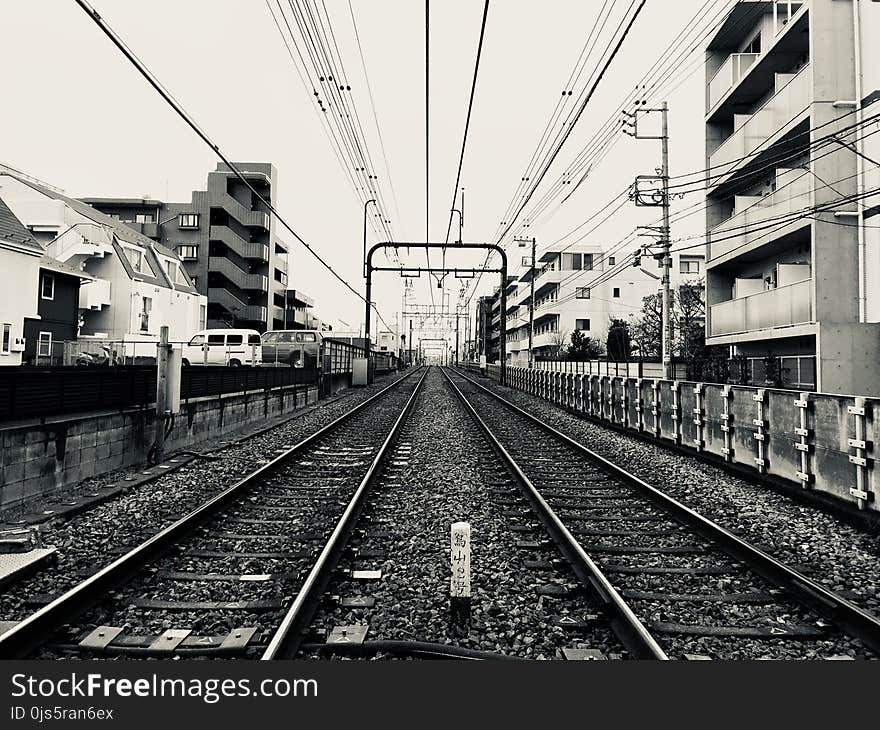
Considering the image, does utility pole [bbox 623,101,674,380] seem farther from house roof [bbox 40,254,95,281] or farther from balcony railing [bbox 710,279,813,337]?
house roof [bbox 40,254,95,281]

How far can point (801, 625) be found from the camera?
3.86m

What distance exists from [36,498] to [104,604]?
12.0 feet

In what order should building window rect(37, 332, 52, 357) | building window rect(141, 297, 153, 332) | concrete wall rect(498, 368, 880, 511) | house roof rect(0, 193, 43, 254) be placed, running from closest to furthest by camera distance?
concrete wall rect(498, 368, 880, 511)
house roof rect(0, 193, 43, 254)
building window rect(37, 332, 52, 357)
building window rect(141, 297, 153, 332)

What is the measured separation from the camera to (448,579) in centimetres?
464

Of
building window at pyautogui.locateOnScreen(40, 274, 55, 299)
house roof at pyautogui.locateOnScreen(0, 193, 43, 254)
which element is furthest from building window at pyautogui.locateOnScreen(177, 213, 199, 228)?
house roof at pyautogui.locateOnScreen(0, 193, 43, 254)

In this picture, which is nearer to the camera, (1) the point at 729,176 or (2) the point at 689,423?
(2) the point at 689,423

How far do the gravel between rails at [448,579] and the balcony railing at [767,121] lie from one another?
13419mm

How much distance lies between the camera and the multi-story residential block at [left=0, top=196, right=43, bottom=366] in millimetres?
20516

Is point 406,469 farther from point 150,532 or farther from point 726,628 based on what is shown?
point 726,628

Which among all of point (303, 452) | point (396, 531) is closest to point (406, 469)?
point (303, 452)

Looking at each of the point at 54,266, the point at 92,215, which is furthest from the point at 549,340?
the point at 54,266

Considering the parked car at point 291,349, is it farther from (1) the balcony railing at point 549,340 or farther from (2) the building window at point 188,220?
(1) the balcony railing at point 549,340

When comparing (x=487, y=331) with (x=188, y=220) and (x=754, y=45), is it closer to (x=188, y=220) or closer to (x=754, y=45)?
(x=188, y=220)

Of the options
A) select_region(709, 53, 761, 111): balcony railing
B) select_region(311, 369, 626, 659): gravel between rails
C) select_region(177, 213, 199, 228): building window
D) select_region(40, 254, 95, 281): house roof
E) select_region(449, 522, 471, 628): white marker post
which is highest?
select_region(177, 213, 199, 228): building window
